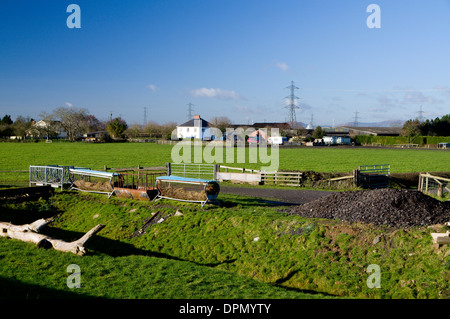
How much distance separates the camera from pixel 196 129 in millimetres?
125062

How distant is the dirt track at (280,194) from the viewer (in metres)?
21.8

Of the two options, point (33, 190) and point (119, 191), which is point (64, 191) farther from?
point (119, 191)

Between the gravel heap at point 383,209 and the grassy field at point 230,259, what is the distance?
877mm

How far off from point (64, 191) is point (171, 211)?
8.14m

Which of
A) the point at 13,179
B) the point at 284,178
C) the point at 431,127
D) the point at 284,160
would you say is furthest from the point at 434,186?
the point at 431,127

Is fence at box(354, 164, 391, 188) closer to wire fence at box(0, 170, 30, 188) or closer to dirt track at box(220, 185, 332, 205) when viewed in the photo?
dirt track at box(220, 185, 332, 205)

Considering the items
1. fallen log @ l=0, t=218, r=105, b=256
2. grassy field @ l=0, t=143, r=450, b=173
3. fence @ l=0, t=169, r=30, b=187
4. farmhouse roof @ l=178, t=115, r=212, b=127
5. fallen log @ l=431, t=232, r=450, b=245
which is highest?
farmhouse roof @ l=178, t=115, r=212, b=127

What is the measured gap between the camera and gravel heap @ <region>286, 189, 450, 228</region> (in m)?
14.0

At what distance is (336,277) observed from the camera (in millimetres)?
11281

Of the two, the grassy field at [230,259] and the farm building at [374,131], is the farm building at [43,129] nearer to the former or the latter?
the farm building at [374,131]

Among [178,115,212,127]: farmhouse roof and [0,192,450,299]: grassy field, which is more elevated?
[178,115,212,127]: farmhouse roof

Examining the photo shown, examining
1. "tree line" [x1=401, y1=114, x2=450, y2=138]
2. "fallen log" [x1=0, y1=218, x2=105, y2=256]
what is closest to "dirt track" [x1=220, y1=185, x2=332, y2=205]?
"fallen log" [x1=0, y1=218, x2=105, y2=256]

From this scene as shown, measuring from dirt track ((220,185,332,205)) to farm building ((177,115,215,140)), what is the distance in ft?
308
